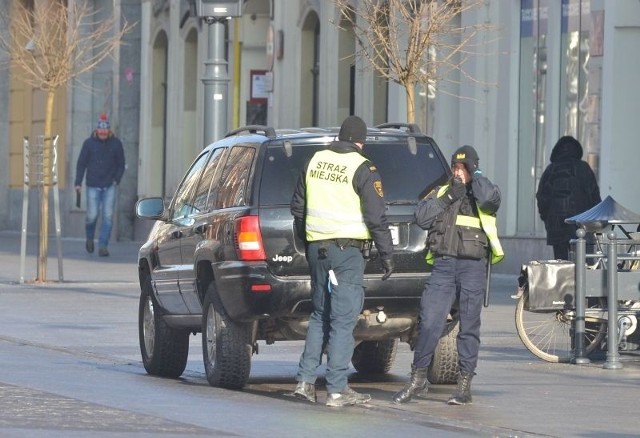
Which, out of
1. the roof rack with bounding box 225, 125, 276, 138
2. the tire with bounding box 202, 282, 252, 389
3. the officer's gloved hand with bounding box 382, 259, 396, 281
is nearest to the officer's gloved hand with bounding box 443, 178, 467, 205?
the officer's gloved hand with bounding box 382, 259, 396, 281

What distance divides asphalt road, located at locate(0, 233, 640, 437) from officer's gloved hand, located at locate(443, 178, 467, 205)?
1243 millimetres

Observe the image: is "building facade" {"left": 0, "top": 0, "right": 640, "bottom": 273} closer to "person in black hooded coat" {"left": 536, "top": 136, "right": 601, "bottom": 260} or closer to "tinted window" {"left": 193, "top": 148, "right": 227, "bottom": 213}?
"person in black hooded coat" {"left": 536, "top": 136, "right": 601, "bottom": 260}

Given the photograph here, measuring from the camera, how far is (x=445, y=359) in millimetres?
13133

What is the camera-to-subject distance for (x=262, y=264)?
1241 cm

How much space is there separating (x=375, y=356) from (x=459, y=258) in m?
2.46

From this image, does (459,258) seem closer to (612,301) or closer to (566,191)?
(612,301)

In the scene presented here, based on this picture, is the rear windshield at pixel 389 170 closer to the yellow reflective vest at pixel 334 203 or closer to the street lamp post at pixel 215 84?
the yellow reflective vest at pixel 334 203

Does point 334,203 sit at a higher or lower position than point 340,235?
higher

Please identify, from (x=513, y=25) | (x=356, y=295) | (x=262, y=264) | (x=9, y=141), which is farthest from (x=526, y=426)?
(x=9, y=141)

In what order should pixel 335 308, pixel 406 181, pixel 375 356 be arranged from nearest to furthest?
pixel 335 308 → pixel 406 181 → pixel 375 356

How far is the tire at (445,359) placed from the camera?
13.1m

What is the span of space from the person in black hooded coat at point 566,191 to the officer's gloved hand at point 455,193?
6235 mm

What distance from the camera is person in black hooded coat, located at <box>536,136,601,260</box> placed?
1817 cm

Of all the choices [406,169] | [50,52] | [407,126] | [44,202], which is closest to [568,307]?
[407,126]
